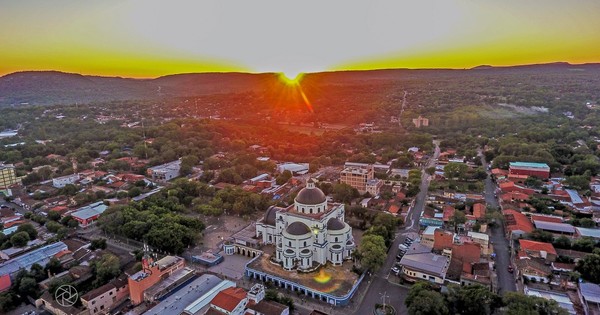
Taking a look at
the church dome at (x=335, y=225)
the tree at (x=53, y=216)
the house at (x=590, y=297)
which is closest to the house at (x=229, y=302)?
the church dome at (x=335, y=225)

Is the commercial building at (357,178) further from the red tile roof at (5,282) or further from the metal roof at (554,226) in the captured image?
the red tile roof at (5,282)

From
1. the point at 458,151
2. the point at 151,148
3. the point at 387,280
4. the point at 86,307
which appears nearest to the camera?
the point at 86,307

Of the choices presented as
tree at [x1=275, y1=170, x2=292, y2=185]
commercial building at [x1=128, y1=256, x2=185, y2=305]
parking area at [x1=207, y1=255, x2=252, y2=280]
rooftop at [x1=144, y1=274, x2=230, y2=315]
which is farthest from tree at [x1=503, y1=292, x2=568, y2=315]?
tree at [x1=275, y1=170, x2=292, y2=185]

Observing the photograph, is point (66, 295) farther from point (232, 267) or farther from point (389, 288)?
point (389, 288)

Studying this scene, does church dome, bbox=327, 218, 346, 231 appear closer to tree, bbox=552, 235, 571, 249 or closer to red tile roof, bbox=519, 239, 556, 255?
red tile roof, bbox=519, 239, 556, 255

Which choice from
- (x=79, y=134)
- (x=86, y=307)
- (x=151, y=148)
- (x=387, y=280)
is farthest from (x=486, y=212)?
(x=79, y=134)

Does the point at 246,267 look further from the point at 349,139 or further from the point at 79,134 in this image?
the point at 79,134

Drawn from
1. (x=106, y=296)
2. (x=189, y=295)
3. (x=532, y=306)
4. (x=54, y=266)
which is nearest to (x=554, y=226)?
(x=532, y=306)
